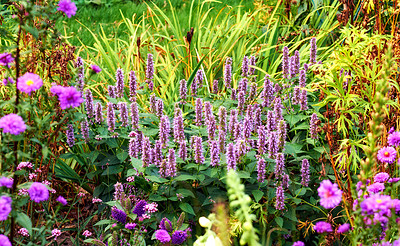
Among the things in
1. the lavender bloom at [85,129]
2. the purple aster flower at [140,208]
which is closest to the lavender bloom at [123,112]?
the lavender bloom at [85,129]

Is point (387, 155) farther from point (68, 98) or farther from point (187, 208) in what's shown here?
point (68, 98)

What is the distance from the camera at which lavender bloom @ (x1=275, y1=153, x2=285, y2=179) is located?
7.78 feet

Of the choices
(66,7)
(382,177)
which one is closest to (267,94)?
(382,177)

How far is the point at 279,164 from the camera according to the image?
2402 millimetres

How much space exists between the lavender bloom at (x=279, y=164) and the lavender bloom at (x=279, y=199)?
69mm

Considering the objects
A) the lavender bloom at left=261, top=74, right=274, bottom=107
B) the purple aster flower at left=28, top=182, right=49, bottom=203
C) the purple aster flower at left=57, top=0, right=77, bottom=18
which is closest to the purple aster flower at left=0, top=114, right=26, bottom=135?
the purple aster flower at left=28, top=182, right=49, bottom=203

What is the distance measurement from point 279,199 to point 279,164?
0.63 ft

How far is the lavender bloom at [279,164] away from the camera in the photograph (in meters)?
2.37

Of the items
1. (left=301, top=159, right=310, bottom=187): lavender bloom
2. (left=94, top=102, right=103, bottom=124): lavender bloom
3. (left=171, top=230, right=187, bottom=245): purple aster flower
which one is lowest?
(left=171, top=230, right=187, bottom=245): purple aster flower

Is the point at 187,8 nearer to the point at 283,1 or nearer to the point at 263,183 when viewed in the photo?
the point at 283,1

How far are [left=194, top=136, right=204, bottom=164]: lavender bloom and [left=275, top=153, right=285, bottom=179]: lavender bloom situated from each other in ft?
1.32

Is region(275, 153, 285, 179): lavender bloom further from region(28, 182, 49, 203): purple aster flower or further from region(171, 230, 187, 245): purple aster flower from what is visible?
region(28, 182, 49, 203): purple aster flower

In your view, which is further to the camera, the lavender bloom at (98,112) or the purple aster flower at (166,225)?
the lavender bloom at (98,112)

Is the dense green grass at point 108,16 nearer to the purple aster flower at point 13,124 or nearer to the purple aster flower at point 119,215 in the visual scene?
the purple aster flower at point 119,215
